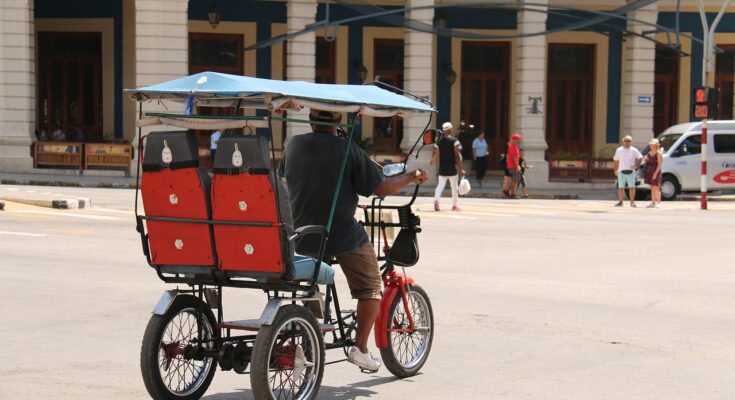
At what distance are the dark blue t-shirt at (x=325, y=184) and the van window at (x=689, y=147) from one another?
91.6 feet

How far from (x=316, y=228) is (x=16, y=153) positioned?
30.3 m

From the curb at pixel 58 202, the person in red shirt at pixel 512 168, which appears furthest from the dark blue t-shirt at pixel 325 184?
the person in red shirt at pixel 512 168

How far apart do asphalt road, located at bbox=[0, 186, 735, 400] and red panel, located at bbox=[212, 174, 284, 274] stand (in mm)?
1081

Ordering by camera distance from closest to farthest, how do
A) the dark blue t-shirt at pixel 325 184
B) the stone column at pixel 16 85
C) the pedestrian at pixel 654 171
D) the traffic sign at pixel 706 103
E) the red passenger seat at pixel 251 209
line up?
the red passenger seat at pixel 251 209
the dark blue t-shirt at pixel 325 184
the traffic sign at pixel 706 103
the pedestrian at pixel 654 171
the stone column at pixel 16 85

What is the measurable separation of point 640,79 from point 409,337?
3300 centimetres

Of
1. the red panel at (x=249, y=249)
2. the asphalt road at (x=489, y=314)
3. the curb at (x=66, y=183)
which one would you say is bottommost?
the asphalt road at (x=489, y=314)

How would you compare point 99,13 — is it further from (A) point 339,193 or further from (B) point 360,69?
(A) point 339,193

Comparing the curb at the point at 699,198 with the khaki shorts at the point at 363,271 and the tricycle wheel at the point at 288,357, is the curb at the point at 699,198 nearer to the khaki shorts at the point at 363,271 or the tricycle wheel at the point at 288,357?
the khaki shorts at the point at 363,271

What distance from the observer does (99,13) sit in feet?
130

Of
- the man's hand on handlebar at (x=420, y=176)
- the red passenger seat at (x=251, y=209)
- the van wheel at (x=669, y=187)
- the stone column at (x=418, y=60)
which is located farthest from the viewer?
the stone column at (x=418, y=60)

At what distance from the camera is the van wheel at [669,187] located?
34656 mm

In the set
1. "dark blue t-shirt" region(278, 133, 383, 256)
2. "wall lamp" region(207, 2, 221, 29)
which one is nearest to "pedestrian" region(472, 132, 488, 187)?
"wall lamp" region(207, 2, 221, 29)

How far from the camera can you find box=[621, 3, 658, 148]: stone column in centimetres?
4019

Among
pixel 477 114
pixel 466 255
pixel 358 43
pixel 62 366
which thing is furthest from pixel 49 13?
pixel 62 366
